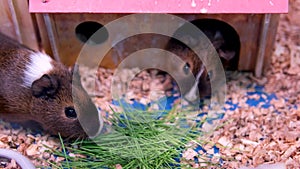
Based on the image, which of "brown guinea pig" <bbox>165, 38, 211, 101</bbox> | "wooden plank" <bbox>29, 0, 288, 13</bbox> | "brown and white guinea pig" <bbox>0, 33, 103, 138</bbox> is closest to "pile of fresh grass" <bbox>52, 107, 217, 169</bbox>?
"brown and white guinea pig" <bbox>0, 33, 103, 138</bbox>

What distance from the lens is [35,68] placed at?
330cm

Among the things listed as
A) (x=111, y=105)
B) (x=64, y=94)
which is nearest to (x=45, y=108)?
(x=64, y=94)

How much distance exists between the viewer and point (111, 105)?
3.69 m

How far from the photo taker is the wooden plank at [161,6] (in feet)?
10.6

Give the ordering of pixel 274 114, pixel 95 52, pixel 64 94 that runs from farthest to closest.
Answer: pixel 95 52 < pixel 274 114 < pixel 64 94

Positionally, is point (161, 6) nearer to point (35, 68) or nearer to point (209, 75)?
point (209, 75)

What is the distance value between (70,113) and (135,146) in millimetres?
486

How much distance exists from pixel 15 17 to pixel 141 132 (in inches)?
50.0

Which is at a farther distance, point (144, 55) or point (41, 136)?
point (144, 55)

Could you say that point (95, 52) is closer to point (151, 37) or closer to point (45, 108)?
point (151, 37)

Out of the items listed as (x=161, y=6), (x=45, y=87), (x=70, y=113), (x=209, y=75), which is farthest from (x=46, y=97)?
(x=209, y=75)

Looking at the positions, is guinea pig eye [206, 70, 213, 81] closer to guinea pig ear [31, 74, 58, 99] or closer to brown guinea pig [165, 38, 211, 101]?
brown guinea pig [165, 38, 211, 101]

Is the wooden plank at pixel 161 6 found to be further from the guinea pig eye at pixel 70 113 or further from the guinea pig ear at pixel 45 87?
the guinea pig eye at pixel 70 113

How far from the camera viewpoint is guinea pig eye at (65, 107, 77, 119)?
325cm
